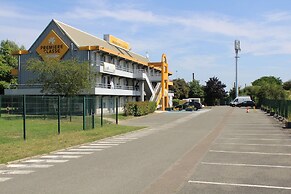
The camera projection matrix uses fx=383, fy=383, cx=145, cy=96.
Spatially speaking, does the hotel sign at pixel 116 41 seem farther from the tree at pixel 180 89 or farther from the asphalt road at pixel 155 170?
the asphalt road at pixel 155 170

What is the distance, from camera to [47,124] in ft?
81.9

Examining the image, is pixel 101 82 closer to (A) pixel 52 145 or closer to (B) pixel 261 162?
(A) pixel 52 145

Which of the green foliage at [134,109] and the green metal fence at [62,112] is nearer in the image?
the green metal fence at [62,112]

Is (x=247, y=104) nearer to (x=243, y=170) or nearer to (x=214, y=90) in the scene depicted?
(x=214, y=90)

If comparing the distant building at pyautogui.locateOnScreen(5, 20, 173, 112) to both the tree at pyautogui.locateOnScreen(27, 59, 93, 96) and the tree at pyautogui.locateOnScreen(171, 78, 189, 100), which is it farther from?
the tree at pyautogui.locateOnScreen(171, 78, 189, 100)

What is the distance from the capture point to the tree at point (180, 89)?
93625mm

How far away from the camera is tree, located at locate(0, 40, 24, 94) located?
60672mm

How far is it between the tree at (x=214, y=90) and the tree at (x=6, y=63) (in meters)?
45.1

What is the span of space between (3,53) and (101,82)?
27150 mm

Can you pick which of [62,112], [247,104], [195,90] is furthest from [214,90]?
[62,112]

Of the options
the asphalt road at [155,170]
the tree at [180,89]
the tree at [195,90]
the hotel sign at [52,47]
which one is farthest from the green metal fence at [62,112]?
the tree at [195,90]

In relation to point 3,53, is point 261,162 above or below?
below

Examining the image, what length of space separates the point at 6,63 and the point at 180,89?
44241mm

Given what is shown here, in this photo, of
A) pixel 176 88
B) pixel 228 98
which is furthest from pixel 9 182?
pixel 228 98
